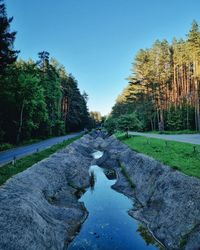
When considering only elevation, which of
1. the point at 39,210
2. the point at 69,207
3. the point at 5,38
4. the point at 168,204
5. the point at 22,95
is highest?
the point at 5,38

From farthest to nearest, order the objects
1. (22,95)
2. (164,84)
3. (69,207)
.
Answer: (164,84)
(22,95)
(69,207)

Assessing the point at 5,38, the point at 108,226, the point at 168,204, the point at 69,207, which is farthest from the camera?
the point at 5,38

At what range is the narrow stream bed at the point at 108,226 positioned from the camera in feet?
42.2

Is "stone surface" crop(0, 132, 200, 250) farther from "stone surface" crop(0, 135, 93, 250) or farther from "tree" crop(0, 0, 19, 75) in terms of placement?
"tree" crop(0, 0, 19, 75)

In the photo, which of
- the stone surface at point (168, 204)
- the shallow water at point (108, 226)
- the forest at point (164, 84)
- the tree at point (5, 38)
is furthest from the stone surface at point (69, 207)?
the forest at point (164, 84)

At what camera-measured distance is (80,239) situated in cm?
1333

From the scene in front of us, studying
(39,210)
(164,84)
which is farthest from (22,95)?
(164,84)

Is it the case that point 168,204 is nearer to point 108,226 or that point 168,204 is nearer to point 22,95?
point 108,226

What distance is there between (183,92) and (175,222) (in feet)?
181

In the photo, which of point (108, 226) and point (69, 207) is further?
point (69, 207)

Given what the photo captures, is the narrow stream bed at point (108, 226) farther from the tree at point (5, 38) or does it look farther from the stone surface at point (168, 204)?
the tree at point (5, 38)

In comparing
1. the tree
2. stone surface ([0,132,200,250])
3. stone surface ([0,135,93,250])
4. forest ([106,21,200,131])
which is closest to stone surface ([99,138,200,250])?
stone surface ([0,132,200,250])

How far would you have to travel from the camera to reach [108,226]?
49.7ft

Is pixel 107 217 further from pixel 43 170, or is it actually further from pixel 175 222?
pixel 43 170
